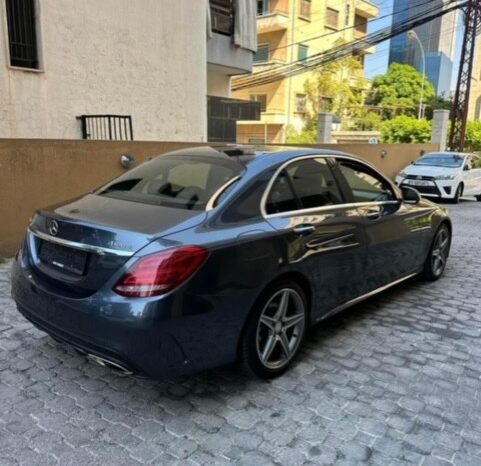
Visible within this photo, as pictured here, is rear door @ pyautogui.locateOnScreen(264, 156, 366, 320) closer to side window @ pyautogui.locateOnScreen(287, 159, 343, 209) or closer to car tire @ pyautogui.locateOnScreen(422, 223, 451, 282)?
side window @ pyautogui.locateOnScreen(287, 159, 343, 209)

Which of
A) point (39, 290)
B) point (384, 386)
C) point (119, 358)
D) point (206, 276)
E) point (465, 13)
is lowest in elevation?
point (384, 386)

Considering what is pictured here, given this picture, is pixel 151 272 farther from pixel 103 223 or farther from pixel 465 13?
pixel 465 13

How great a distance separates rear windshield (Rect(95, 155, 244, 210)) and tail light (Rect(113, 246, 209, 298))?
1.64ft

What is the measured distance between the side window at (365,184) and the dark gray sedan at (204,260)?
0.04m

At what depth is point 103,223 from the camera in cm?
278

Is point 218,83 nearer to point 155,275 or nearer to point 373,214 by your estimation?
point 373,214

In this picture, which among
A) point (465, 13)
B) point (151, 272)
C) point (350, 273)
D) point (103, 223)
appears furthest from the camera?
point (465, 13)

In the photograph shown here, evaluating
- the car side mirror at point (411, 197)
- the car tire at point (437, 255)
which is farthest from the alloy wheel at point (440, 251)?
the car side mirror at point (411, 197)

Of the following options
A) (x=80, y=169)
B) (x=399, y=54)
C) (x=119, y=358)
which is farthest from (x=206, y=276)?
(x=399, y=54)

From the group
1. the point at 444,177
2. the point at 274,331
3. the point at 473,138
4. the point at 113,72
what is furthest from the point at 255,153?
the point at 473,138

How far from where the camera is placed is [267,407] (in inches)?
115

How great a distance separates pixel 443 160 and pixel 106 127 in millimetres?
10066

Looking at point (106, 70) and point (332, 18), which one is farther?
point (332, 18)

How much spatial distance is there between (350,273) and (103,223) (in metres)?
1.98
